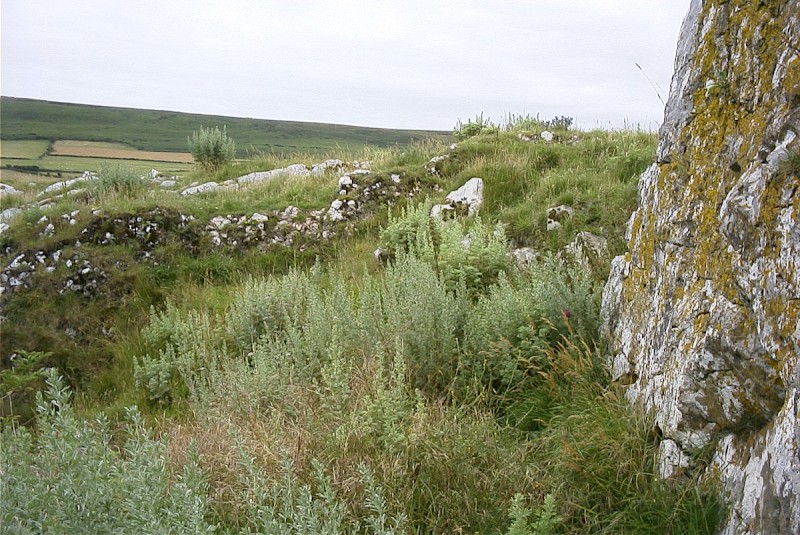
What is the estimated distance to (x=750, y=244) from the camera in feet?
8.34

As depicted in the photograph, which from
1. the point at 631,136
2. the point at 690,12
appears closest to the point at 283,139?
the point at 631,136


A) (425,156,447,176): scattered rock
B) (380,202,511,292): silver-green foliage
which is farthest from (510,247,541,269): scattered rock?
(425,156,447,176): scattered rock

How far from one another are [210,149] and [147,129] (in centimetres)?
9019

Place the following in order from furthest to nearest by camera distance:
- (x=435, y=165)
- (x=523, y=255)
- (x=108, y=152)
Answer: (x=108, y=152) < (x=435, y=165) < (x=523, y=255)

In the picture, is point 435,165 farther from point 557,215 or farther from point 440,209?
point 557,215

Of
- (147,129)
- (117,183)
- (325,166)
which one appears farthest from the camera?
(147,129)

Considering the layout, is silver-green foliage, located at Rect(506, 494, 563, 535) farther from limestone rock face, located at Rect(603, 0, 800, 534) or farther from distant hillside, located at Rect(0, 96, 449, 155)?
distant hillside, located at Rect(0, 96, 449, 155)

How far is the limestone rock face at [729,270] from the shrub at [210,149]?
1405cm

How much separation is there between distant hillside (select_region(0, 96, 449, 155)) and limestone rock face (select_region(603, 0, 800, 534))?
235 feet

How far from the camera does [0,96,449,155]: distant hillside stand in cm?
8050

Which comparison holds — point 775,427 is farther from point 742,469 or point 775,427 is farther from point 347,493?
point 347,493

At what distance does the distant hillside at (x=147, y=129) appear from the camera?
3169 inches

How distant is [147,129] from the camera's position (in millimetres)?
95938

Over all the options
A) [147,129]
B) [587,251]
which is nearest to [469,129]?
[587,251]
